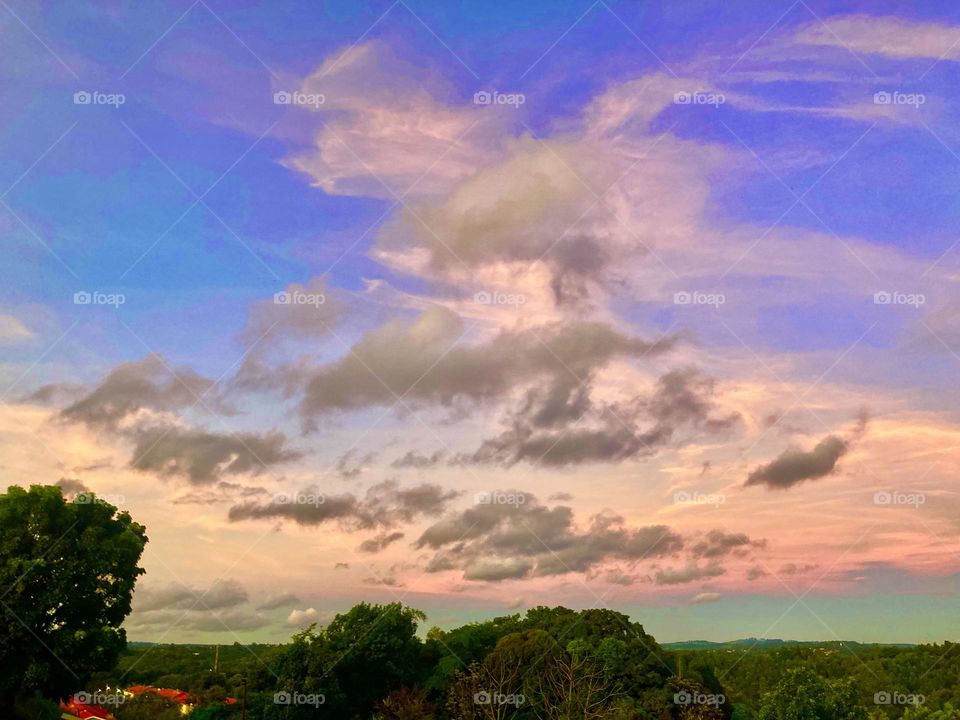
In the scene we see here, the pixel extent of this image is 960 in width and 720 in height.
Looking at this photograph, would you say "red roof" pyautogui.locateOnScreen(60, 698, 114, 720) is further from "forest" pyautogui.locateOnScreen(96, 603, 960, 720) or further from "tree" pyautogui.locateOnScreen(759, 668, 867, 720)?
"tree" pyautogui.locateOnScreen(759, 668, 867, 720)

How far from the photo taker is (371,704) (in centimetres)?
4312

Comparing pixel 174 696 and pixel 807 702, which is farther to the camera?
pixel 174 696

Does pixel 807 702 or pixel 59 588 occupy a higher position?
pixel 59 588

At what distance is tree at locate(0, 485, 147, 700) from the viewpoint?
32.8 metres

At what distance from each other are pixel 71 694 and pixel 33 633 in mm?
3339

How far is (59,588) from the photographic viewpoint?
3341 cm

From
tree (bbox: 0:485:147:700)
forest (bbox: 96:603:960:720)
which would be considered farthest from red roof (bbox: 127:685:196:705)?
tree (bbox: 0:485:147:700)

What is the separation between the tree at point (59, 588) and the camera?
1292 inches

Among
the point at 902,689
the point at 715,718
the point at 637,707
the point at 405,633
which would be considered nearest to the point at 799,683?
the point at 715,718

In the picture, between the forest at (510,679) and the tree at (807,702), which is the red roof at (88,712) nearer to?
the forest at (510,679)

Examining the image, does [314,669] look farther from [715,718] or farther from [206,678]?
[206,678]

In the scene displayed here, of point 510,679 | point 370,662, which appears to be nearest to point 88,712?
point 370,662

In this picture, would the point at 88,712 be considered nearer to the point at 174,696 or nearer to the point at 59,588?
the point at 174,696

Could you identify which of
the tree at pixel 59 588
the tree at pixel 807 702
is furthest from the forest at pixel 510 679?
the tree at pixel 59 588
